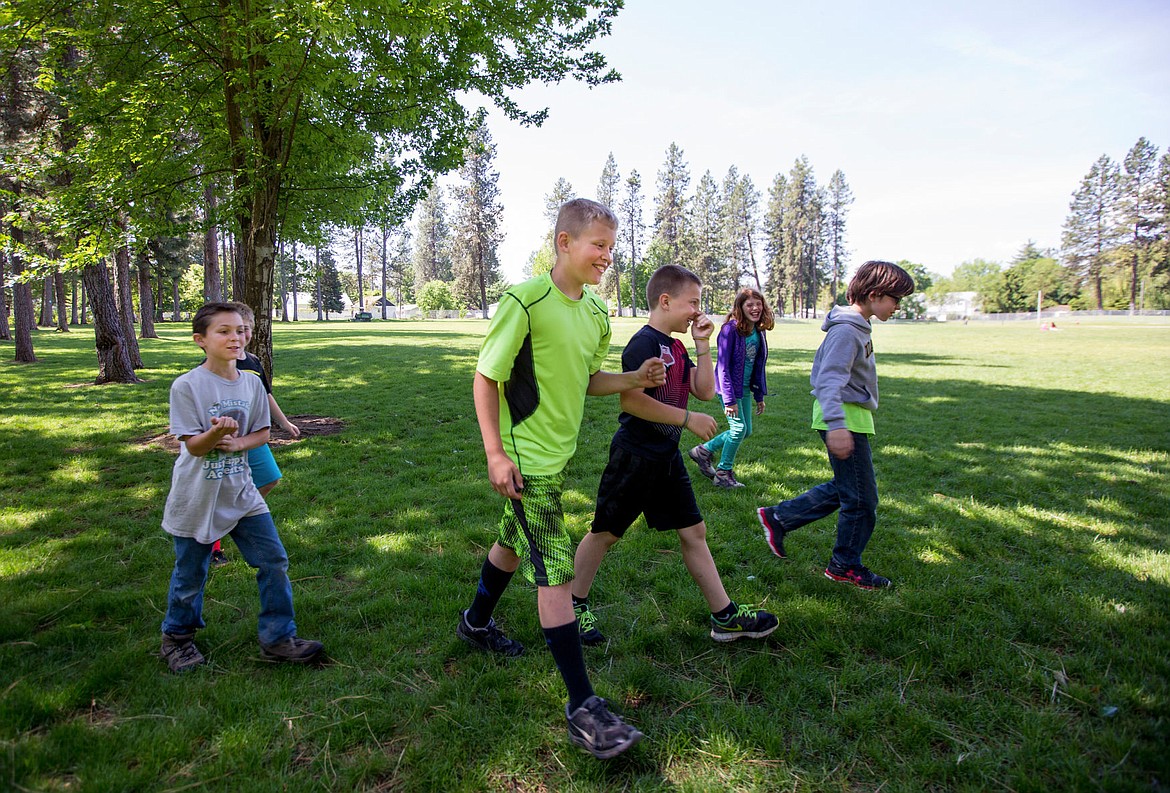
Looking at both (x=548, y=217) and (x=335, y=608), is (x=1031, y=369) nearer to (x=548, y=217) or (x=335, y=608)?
(x=335, y=608)

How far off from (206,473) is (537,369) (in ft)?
5.74

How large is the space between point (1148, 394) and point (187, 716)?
658 inches

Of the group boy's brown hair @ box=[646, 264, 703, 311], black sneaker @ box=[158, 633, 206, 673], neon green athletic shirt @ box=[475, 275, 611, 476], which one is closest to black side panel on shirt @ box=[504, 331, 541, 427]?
neon green athletic shirt @ box=[475, 275, 611, 476]

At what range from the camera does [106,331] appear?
39.4ft

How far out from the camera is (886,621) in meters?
3.29

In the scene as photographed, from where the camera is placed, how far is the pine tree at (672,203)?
3012 inches

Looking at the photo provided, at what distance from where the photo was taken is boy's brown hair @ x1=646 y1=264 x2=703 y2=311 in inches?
120

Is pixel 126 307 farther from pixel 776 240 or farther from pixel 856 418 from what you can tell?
pixel 776 240

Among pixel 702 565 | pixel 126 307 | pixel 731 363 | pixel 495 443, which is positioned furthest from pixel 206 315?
pixel 126 307

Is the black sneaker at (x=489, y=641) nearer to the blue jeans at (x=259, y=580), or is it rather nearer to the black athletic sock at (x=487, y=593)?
the black athletic sock at (x=487, y=593)

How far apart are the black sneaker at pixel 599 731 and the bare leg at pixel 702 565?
0.94 m

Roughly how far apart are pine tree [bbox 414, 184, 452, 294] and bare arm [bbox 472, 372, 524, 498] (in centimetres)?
8179

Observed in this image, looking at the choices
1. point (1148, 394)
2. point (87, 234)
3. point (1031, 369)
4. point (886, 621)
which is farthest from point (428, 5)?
point (1031, 369)

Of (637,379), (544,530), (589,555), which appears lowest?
(589,555)
